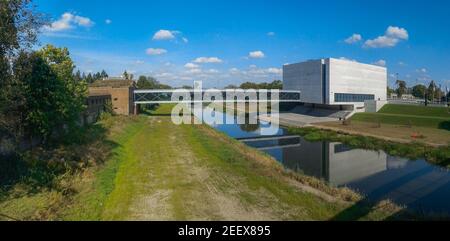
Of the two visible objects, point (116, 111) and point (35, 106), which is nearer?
point (35, 106)

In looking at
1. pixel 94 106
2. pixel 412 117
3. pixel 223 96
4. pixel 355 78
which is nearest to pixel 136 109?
pixel 94 106

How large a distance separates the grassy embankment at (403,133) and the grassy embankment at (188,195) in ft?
51.6

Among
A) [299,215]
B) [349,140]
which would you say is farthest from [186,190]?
[349,140]

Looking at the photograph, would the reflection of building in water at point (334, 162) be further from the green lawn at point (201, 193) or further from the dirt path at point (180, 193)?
the dirt path at point (180, 193)

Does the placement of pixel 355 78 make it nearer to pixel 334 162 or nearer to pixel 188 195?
pixel 334 162

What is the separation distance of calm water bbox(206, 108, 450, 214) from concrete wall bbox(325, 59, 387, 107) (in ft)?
90.2

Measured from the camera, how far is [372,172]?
2411 cm

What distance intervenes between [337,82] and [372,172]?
40.6 m

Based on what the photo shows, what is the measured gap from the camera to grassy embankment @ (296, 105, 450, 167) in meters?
29.3

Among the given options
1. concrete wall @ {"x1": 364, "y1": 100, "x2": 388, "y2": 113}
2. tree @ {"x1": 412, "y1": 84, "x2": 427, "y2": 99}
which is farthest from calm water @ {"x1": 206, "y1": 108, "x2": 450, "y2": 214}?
tree @ {"x1": 412, "y1": 84, "x2": 427, "y2": 99}

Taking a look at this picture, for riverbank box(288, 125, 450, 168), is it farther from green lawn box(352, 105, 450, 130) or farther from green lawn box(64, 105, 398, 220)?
green lawn box(64, 105, 398, 220)

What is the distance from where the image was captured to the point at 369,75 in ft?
228
